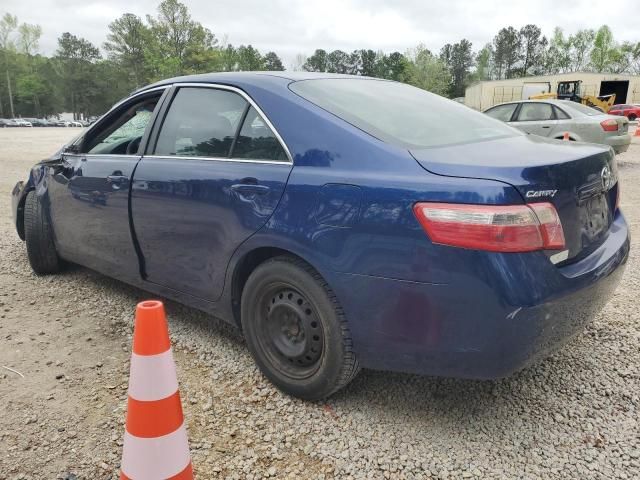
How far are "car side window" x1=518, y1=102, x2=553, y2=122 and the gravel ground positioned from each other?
7.94m

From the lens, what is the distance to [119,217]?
3.19 meters

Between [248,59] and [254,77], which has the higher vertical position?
[248,59]

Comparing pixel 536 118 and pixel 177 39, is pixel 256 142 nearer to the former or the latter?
pixel 536 118

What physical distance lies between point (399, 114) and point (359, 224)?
824 mm

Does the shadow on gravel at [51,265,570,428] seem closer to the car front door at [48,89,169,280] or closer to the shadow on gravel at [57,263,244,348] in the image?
the shadow on gravel at [57,263,244,348]

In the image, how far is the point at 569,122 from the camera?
9.90m

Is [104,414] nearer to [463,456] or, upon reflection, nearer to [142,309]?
[142,309]

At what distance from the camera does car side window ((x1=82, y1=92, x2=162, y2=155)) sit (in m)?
3.26

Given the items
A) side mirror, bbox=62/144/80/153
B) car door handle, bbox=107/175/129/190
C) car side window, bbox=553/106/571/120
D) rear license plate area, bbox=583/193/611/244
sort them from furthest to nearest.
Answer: car side window, bbox=553/106/571/120
side mirror, bbox=62/144/80/153
car door handle, bbox=107/175/129/190
rear license plate area, bbox=583/193/611/244

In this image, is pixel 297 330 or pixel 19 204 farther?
pixel 19 204

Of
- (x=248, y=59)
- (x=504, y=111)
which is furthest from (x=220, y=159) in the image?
(x=248, y=59)

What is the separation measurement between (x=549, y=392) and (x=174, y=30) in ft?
219

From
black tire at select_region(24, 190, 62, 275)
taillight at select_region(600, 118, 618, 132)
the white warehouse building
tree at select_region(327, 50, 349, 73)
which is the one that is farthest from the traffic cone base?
tree at select_region(327, 50, 349, 73)

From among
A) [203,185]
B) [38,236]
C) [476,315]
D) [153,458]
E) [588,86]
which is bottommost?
[153,458]
